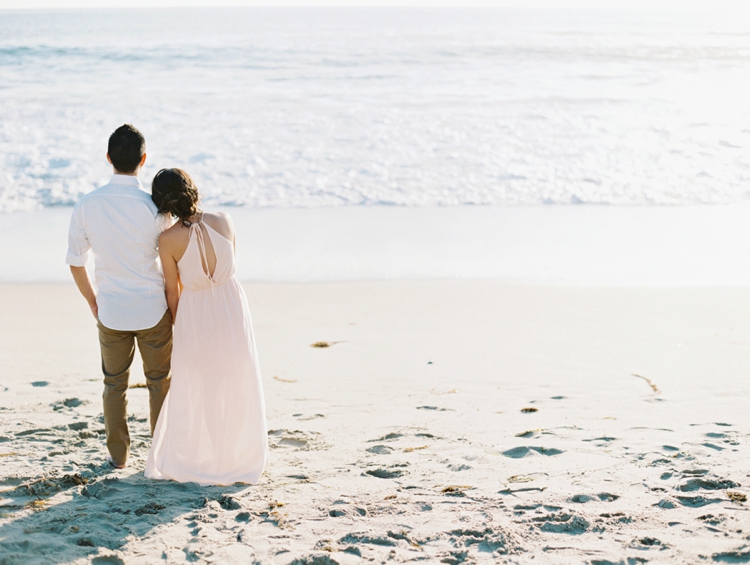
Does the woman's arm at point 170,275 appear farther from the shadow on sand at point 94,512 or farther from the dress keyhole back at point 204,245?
the shadow on sand at point 94,512

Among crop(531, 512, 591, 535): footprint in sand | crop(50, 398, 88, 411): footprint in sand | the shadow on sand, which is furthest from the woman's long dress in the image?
crop(531, 512, 591, 535): footprint in sand

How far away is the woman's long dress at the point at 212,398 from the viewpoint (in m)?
3.21

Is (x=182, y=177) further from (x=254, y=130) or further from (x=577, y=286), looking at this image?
(x=254, y=130)

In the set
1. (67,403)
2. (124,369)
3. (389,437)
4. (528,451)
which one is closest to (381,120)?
(67,403)

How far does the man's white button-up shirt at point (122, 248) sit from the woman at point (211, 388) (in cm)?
9

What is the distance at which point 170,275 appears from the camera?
10.4 ft

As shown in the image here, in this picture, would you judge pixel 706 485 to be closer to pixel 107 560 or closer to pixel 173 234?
pixel 107 560

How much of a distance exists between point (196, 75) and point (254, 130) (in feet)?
27.2

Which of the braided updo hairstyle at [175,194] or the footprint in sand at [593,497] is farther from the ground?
the braided updo hairstyle at [175,194]

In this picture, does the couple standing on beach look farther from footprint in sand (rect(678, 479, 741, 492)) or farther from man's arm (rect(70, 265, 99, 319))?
footprint in sand (rect(678, 479, 741, 492))

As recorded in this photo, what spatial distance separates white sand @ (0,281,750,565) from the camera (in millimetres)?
2615

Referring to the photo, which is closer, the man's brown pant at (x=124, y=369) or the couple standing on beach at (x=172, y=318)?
the couple standing on beach at (x=172, y=318)

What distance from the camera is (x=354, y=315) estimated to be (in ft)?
19.6

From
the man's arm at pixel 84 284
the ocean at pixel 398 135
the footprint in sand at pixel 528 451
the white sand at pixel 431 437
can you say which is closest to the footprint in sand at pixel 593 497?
the white sand at pixel 431 437
